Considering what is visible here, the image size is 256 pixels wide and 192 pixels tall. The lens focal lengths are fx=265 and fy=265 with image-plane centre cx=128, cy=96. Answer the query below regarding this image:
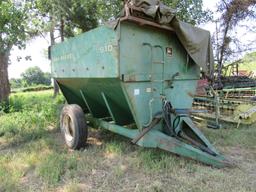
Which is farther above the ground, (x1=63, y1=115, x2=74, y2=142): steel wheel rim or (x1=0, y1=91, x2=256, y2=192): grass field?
(x1=63, y1=115, x2=74, y2=142): steel wheel rim

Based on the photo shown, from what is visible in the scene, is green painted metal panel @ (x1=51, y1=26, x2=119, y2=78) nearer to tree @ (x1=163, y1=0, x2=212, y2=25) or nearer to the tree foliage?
the tree foliage

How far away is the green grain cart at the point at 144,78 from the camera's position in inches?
143

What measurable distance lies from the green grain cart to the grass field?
270 millimetres

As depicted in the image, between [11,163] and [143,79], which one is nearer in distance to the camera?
[143,79]

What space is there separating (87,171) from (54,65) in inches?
110

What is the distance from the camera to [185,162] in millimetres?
3795

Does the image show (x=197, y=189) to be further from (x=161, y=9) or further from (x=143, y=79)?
(x=161, y=9)

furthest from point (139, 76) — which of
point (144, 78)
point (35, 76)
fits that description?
point (35, 76)

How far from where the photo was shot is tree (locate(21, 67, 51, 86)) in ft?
166

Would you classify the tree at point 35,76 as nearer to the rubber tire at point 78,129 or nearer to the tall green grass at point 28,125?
the tall green grass at point 28,125

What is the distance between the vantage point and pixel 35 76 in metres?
52.4

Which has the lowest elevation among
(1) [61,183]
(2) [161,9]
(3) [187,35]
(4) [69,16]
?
(1) [61,183]

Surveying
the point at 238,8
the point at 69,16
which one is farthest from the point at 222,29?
A: the point at 69,16

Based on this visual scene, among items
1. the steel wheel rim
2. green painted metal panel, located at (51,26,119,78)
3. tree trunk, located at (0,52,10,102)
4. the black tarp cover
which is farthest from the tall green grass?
the black tarp cover
